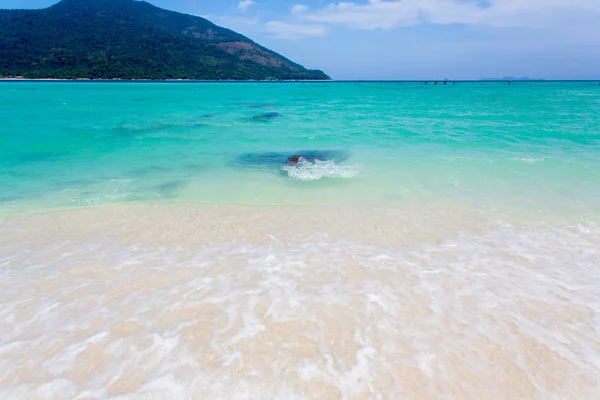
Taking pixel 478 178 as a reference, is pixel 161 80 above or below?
above

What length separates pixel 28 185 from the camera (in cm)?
1109

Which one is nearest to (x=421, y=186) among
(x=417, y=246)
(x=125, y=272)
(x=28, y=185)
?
(x=417, y=246)

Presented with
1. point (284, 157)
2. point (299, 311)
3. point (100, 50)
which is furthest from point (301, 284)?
point (100, 50)

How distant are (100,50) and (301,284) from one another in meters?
Answer: 193

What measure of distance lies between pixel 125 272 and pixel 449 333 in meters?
5.37

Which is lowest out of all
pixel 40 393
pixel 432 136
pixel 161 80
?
pixel 40 393

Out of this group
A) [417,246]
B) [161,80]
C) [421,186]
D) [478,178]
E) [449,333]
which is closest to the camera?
[449,333]

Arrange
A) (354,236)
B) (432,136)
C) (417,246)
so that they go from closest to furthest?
(417,246)
(354,236)
(432,136)

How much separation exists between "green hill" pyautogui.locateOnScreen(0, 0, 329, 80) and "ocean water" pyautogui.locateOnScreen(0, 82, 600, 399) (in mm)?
163331

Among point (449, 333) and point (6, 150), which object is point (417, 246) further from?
point (6, 150)

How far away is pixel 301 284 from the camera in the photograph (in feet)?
17.6

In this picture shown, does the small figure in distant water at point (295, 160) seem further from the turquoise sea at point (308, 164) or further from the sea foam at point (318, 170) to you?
the turquoise sea at point (308, 164)

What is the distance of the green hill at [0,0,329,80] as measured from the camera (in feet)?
453

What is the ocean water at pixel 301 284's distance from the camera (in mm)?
3748
